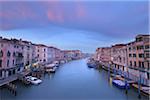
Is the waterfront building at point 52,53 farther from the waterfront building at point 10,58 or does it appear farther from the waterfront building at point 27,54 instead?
the waterfront building at point 10,58

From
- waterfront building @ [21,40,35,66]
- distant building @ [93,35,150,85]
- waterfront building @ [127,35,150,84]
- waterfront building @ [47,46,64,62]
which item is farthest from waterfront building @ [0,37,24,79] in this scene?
waterfront building @ [47,46,64,62]

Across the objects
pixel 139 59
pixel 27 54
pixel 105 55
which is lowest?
pixel 139 59

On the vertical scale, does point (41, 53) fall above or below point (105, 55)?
above

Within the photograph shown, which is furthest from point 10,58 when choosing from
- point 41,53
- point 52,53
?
point 52,53

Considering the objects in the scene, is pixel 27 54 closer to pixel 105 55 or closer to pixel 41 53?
pixel 41 53

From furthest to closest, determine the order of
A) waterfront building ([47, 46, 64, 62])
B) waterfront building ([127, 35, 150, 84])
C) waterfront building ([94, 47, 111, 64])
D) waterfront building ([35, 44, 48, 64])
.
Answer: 1. waterfront building ([47, 46, 64, 62])
2. waterfront building ([94, 47, 111, 64])
3. waterfront building ([35, 44, 48, 64])
4. waterfront building ([127, 35, 150, 84])

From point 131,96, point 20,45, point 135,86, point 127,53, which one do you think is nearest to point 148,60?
point 135,86

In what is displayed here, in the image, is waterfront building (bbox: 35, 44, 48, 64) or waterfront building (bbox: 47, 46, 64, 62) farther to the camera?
waterfront building (bbox: 47, 46, 64, 62)

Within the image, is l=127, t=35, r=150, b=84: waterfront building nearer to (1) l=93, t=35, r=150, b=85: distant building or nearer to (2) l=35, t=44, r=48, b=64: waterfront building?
(1) l=93, t=35, r=150, b=85: distant building

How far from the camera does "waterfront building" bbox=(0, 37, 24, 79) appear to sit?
32903 millimetres

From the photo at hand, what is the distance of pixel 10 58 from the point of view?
36375 millimetres

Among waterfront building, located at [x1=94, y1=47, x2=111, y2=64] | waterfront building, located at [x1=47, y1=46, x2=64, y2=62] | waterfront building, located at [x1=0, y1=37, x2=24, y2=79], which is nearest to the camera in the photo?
waterfront building, located at [x1=0, y1=37, x2=24, y2=79]

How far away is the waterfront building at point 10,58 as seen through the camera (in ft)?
108

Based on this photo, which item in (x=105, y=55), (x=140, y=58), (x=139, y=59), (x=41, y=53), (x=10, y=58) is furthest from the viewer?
(x=105, y=55)
